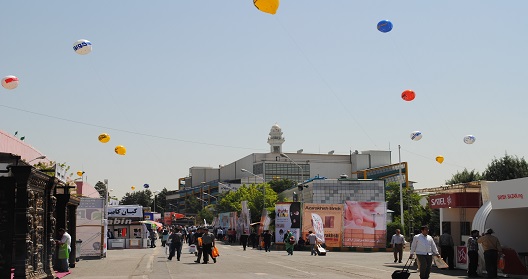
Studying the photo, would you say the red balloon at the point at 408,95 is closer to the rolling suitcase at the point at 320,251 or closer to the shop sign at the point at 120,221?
the rolling suitcase at the point at 320,251

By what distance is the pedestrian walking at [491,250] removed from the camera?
2359 cm

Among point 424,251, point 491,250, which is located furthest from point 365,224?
point 424,251

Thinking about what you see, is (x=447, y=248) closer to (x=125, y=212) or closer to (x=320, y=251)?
(x=320, y=251)

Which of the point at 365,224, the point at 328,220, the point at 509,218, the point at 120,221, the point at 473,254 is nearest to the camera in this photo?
the point at 473,254

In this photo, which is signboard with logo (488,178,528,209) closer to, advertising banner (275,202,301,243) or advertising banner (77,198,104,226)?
→ advertising banner (77,198,104,226)

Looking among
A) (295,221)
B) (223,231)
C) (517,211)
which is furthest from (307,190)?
(517,211)

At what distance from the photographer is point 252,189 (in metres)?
101

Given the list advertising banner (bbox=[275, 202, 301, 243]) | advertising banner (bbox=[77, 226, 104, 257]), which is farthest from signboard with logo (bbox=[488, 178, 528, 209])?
advertising banner (bbox=[275, 202, 301, 243])

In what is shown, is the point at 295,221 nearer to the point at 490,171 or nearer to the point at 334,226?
the point at 334,226

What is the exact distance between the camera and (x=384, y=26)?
2814 cm

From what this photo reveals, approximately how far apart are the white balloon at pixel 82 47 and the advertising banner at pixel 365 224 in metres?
26.7

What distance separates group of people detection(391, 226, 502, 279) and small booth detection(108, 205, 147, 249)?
29813 millimetres

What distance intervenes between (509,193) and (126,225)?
135 ft

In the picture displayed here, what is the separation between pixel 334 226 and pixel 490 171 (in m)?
31.7
